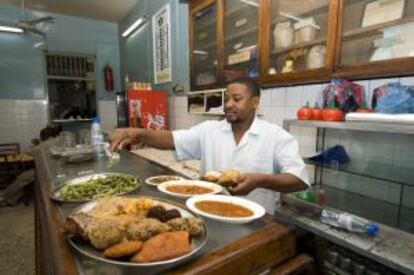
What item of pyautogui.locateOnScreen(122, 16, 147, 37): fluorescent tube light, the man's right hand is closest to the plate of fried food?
the man's right hand

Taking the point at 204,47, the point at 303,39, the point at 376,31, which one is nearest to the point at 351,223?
the point at 376,31

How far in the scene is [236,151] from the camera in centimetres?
176

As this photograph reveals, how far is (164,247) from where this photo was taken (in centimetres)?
62

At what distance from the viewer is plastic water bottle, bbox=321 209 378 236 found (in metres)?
1.43

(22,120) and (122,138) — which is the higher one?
(122,138)

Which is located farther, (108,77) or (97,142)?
(108,77)

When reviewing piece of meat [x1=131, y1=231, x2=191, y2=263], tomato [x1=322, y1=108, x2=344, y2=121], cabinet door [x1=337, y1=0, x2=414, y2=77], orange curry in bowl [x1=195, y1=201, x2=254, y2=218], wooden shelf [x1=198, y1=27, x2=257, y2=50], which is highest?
wooden shelf [x1=198, y1=27, x2=257, y2=50]

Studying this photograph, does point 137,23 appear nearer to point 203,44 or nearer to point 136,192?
point 203,44

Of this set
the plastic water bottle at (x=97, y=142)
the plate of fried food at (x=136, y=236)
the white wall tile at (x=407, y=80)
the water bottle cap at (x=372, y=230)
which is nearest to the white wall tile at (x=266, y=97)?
the white wall tile at (x=407, y=80)

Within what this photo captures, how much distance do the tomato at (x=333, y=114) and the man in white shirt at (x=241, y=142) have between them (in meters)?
0.31

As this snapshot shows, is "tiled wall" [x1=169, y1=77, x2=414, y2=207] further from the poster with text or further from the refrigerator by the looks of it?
the poster with text

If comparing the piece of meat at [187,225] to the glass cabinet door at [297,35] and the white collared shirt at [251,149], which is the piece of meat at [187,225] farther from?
the glass cabinet door at [297,35]

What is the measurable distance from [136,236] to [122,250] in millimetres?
58

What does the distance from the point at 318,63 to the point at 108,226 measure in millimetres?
1944
